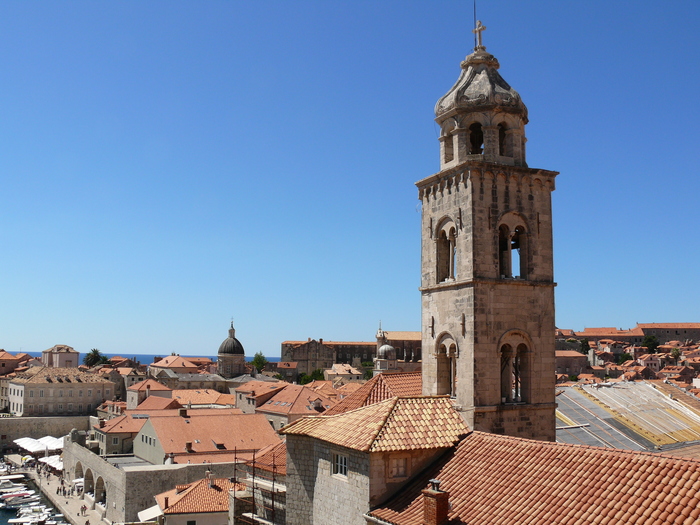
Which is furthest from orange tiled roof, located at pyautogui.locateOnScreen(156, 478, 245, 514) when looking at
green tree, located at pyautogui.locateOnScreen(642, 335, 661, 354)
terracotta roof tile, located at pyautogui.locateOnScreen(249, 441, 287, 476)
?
green tree, located at pyautogui.locateOnScreen(642, 335, 661, 354)

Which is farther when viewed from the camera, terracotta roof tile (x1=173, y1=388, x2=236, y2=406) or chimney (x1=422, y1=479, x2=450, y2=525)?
terracotta roof tile (x1=173, y1=388, x2=236, y2=406)

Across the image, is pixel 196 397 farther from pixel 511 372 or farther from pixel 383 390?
pixel 511 372

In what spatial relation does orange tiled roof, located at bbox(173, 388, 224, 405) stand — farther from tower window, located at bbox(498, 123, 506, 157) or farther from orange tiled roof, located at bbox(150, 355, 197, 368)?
tower window, located at bbox(498, 123, 506, 157)

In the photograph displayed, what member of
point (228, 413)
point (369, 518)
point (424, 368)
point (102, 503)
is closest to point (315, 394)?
point (228, 413)

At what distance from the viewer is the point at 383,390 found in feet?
59.0

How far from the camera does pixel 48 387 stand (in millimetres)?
79812

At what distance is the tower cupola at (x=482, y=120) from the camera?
16.9m

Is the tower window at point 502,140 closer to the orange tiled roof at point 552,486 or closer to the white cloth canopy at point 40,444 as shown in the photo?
the orange tiled roof at point 552,486

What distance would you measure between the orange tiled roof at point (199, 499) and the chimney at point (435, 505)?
19.9 meters

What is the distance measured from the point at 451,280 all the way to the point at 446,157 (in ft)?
11.4

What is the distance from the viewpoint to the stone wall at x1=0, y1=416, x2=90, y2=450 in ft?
237

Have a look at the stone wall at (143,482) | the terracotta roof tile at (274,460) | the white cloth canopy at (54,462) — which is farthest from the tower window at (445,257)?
the white cloth canopy at (54,462)

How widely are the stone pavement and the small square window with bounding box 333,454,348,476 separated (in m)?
34.7

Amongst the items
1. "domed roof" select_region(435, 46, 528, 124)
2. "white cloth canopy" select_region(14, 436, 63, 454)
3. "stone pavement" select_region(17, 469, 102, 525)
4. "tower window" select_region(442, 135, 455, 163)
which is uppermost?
"domed roof" select_region(435, 46, 528, 124)
